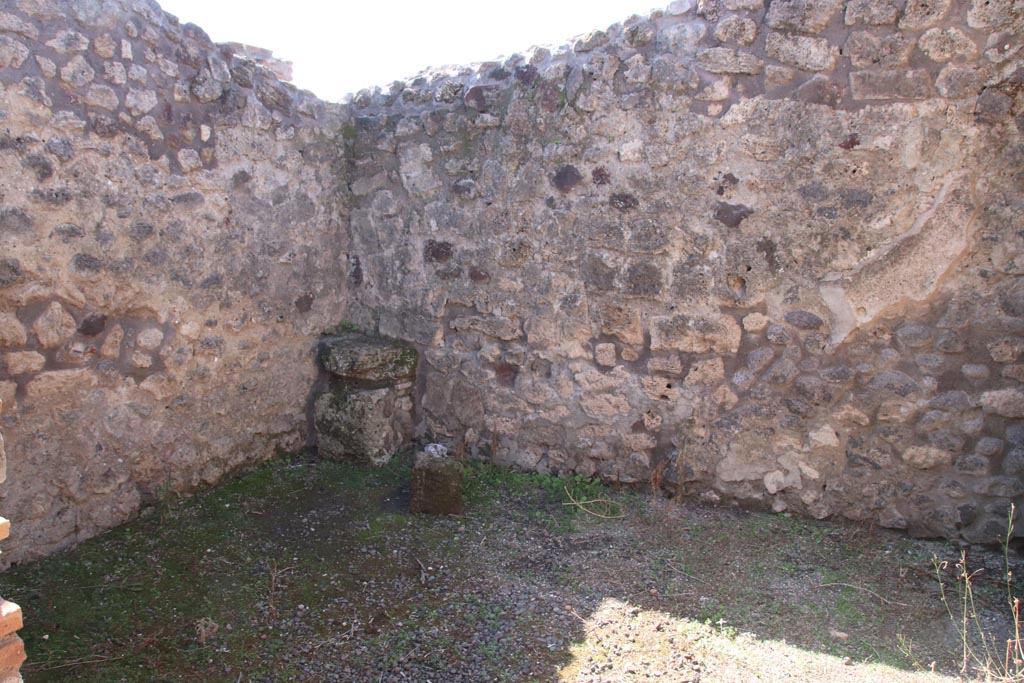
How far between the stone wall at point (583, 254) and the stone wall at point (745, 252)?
1cm

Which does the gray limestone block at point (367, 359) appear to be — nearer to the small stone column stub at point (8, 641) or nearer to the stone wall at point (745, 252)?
the stone wall at point (745, 252)

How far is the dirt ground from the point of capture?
2592mm

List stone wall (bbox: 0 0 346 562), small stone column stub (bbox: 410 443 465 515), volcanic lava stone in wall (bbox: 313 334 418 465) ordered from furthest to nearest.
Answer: volcanic lava stone in wall (bbox: 313 334 418 465) → small stone column stub (bbox: 410 443 465 515) → stone wall (bbox: 0 0 346 562)

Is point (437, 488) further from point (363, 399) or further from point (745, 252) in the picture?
point (745, 252)

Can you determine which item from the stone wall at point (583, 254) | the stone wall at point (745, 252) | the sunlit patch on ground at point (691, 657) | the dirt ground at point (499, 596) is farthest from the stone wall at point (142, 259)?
the sunlit patch on ground at point (691, 657)

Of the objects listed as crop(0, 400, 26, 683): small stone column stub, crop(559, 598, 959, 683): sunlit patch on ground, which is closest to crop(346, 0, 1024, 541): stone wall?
crop(559, 598, 959, 683): sunlit patch on ground

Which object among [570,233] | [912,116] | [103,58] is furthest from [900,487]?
[103,58]

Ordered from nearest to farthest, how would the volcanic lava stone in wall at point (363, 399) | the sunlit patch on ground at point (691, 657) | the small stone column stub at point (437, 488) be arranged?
the sunlit patch on ground at point (691, 657)
the small stone column stub at point (437, 488)
the volcanic lava stone in wall at point (363, 399)

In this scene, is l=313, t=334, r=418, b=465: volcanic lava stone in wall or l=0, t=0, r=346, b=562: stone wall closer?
l=0, t=0, r=346, b=562: stone wall

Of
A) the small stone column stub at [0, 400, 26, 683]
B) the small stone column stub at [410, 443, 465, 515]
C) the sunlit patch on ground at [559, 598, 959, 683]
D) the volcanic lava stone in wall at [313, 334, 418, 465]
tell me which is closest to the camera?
the small stone column stub at [0, 400, 26, 683]

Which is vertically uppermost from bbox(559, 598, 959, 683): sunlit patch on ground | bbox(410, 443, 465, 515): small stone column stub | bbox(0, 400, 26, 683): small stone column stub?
bbox(0, 400, 26, 683): small stone column stub

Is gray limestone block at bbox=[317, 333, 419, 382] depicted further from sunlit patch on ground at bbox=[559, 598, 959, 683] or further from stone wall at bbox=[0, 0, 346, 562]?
sunlit patch on ground at bbox=[559, 598, 959, 683]

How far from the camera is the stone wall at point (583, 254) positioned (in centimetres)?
306

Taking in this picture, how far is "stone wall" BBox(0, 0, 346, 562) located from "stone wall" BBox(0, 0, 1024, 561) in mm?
12
